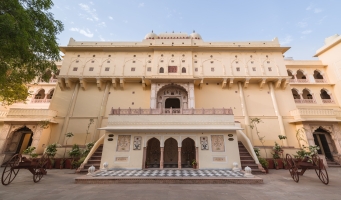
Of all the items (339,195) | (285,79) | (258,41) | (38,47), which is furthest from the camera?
(258,41)

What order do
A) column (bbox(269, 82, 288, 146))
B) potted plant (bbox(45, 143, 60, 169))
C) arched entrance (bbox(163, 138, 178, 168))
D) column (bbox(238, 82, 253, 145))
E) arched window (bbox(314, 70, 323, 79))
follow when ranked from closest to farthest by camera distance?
potted plant (bbox(45, 143, 60, 169))
arched entrance (bbox(163, 138, 178, 168))
column (bbox(269, 82, 288, 146))
column (bbox(238, 82, 253, 145))
arched window (bbox(314, 70, 323, 79))

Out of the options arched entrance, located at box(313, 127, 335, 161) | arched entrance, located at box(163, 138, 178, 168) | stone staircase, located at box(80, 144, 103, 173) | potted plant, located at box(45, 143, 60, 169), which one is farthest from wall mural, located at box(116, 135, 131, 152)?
arched entrance, located at box(313, 127, 335, 161)

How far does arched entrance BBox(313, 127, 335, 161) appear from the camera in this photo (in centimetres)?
1225

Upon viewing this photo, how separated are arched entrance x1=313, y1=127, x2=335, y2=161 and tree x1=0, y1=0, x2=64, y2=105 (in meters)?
21.6

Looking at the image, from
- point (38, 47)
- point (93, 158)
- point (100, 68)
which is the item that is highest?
A: point (100, 68)

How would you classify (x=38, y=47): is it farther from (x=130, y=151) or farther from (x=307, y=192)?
(x=307, y=192)

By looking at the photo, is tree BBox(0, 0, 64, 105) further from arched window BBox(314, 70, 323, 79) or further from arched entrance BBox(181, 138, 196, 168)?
arched window BBox(314, 70, 323, 79)

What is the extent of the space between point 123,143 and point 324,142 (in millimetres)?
17534

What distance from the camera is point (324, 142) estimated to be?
41.9ft

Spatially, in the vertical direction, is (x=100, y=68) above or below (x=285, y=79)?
above

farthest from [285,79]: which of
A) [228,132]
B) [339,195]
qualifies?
[339,195]

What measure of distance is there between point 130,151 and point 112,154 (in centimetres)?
116

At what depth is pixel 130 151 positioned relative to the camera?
361 inches

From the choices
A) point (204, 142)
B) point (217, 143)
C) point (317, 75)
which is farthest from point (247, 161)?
point (317, 75)
